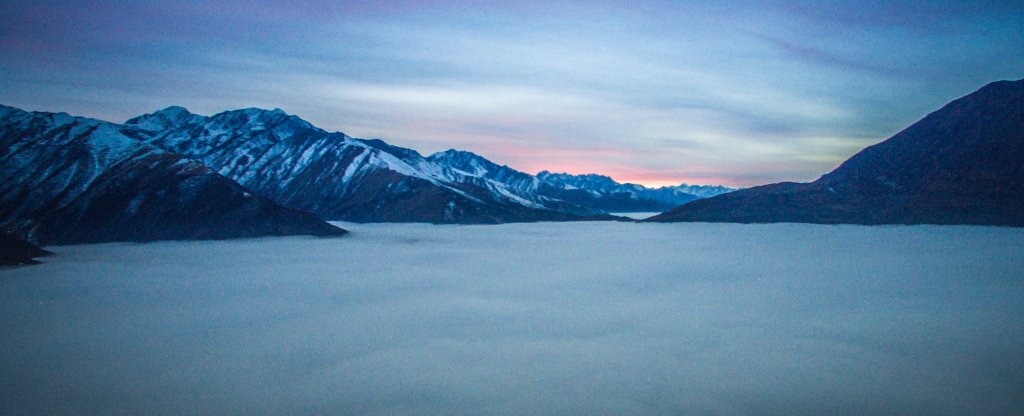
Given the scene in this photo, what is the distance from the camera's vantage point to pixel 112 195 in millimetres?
115312

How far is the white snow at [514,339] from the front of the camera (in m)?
25.1

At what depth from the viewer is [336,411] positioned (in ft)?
78.5

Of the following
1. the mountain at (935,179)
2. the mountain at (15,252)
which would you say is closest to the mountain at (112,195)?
the mountain at (15,252)

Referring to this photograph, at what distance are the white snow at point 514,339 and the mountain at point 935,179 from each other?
3708 inches

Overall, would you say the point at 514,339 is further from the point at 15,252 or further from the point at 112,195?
the point at 112,195

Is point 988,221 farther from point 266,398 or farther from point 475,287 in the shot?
point 266,398

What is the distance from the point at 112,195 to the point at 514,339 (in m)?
123

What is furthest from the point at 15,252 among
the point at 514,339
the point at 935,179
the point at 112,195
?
the point at 935,179

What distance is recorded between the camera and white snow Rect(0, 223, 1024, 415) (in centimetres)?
2508

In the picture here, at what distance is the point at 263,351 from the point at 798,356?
35.5 m

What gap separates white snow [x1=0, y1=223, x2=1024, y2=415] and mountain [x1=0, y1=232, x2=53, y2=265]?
4.14 metres

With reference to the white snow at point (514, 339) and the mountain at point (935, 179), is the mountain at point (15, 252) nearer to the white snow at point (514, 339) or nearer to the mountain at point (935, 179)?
the white snow at point (514, 339)

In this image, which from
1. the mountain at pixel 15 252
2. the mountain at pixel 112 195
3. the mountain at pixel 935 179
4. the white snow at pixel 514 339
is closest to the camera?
the white snow at pixel 514 339

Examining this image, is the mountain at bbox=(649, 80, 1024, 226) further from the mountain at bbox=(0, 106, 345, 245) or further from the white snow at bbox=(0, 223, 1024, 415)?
the mountain at bbox=(0, 106, 345, 245)
